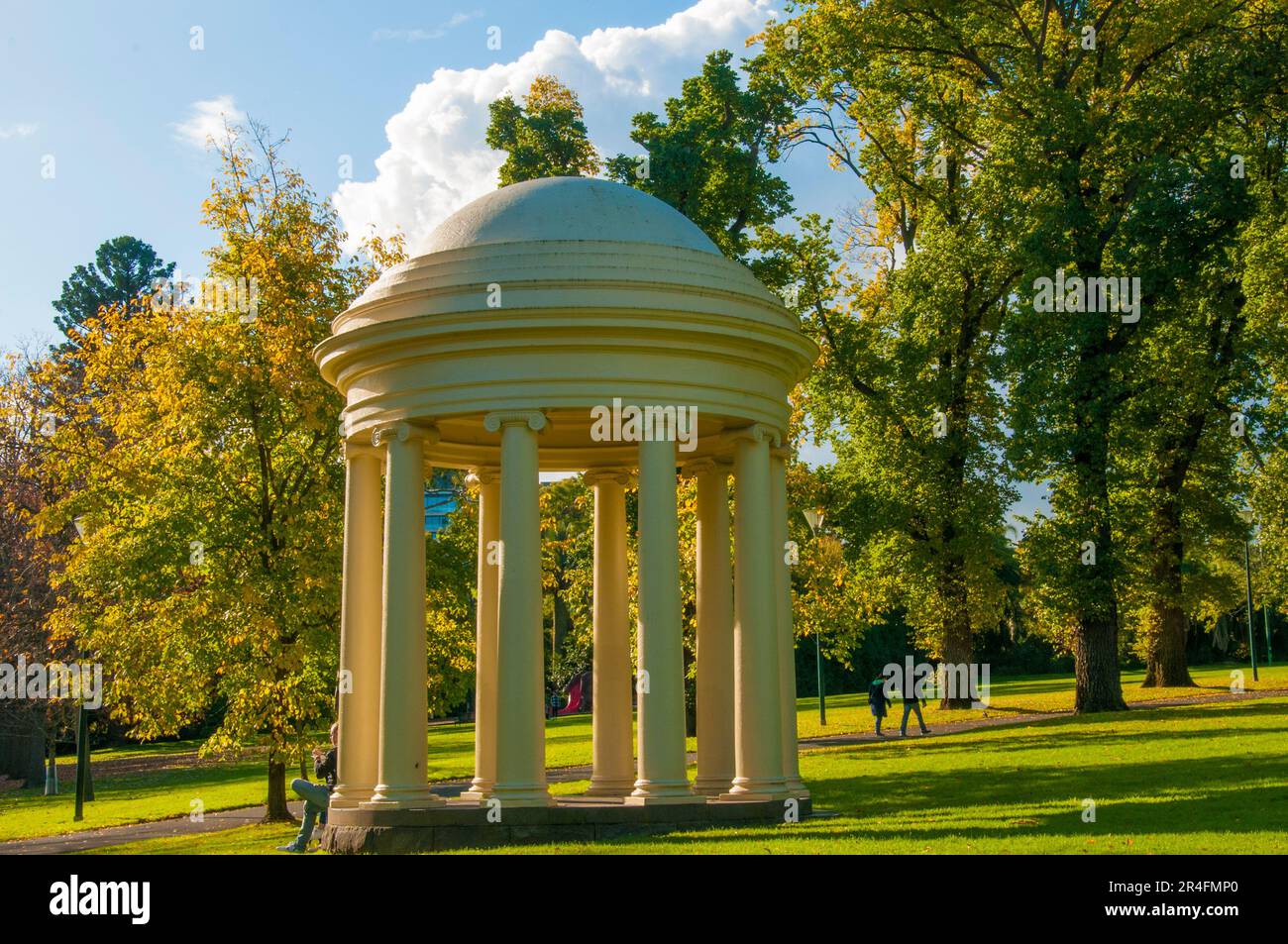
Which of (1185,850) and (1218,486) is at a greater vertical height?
(1218,486)

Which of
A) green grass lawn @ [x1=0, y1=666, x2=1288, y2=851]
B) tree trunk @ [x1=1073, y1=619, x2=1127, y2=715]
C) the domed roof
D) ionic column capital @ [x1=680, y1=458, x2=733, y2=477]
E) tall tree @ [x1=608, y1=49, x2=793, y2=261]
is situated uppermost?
tall tree @ [x1=608, y1=49, x2=793, y2=261]

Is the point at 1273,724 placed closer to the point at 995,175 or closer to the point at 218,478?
the point at 995,175

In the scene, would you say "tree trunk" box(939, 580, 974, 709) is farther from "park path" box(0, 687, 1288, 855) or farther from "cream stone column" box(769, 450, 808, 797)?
"cream stone column" box(769, 450, 808, 797)

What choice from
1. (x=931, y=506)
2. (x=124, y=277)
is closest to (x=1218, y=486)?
(x=931, y=506)

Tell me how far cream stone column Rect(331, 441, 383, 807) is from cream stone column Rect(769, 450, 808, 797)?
7.46 metres

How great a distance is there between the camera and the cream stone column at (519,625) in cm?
2209

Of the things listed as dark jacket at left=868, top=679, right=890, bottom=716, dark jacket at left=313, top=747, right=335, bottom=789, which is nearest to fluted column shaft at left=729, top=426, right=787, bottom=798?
dark jacket at left=313, top=747, right=335, bottom=789

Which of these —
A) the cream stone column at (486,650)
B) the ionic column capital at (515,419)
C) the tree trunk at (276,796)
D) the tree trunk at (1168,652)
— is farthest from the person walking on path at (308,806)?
the tree trunk at (1168,652)

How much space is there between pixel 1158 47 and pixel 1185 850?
3367cm

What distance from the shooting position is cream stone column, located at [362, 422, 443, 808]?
23141 mm

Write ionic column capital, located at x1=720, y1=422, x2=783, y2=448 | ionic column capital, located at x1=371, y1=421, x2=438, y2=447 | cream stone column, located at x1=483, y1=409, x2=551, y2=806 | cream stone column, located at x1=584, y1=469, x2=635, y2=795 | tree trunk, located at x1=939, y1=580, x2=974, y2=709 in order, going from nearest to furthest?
1. cream stone column, located at x1=483, y1=409, x2=551, y2=806
2. ionic column capital, located at x1=371, y1=421, x2=438, y2=447
3. ionic column capital, located at x1=720, y1=422, x2=783, y2=448
4. cream stone column, located at x1=584, y1=469, x2=635, y2=795
5. tree trunk, located at x1=939, y1=580, x2=974, y2=709

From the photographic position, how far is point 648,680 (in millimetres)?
22500

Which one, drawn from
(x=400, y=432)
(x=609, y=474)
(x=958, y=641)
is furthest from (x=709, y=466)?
(x=958, y=641)

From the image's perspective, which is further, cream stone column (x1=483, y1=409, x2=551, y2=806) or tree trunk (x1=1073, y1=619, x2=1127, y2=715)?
tree trunk (x1=1073, y1=619, x2=1127, y2=715)
